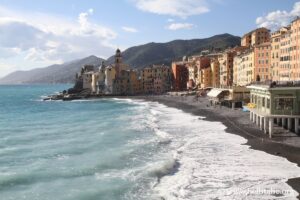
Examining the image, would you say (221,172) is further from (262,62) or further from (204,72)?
(204,72)

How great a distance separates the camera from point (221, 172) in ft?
113

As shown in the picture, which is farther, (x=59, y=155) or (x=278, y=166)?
(x=59, y=155)

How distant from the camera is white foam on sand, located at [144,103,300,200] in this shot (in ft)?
95.2

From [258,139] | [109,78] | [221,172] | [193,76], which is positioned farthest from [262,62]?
[109,78]

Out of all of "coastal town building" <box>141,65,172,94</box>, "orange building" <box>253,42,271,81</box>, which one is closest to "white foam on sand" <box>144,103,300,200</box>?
"orange building" <box>253,42,271,81</box>

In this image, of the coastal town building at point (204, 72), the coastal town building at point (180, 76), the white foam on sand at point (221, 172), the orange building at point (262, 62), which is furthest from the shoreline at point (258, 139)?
the coastal town building at point (180, 76)

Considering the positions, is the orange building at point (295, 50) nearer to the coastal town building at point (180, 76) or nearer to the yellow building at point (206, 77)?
the yellow building at point (206, 77)

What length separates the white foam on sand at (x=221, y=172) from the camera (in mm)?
29016

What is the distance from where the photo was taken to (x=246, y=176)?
108ft

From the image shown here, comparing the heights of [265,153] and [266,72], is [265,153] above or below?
below

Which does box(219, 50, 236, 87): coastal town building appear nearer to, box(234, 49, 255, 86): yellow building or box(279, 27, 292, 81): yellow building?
box(234, 49, 255, 86): yellow building

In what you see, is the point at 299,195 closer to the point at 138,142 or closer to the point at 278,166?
the point at 278,166

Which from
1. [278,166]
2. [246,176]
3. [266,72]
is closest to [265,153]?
[278,166]

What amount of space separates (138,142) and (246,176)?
20.6m
